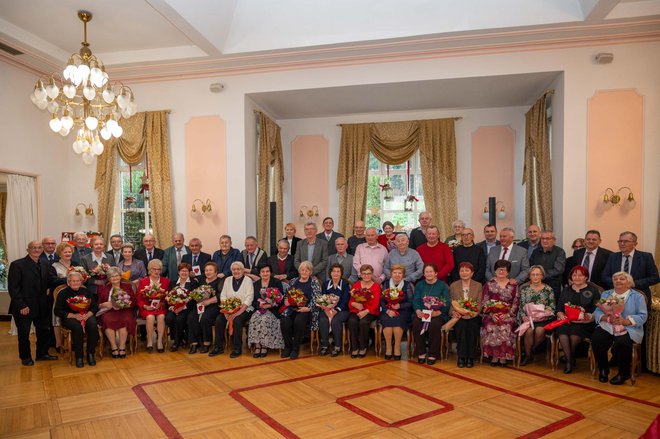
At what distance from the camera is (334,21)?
24.0 ft

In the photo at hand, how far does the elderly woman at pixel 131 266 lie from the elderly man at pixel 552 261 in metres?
5.68

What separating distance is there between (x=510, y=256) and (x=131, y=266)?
17.9 feet

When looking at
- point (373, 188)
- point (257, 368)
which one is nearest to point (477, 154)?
point (373, 188)

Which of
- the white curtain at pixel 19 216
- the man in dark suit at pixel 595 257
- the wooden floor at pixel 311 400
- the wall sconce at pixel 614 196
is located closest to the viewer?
the wooden floor at pixel 311 400

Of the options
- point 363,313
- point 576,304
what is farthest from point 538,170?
point 363,313

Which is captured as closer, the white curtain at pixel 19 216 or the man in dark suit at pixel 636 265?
the man in dark suit at pixel 636 265

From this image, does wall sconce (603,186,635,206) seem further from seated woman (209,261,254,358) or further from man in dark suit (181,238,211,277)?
man in dark suit (181,238,211,277)

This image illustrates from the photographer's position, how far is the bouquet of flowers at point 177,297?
21.0ft

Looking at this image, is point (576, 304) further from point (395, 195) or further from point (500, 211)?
point (395, 195)

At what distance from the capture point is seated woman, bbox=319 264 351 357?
6.20 m

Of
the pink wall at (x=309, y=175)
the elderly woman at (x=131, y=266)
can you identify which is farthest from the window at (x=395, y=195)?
the elderly woman at (x=131, y=266)

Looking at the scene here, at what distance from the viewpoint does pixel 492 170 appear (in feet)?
31.6

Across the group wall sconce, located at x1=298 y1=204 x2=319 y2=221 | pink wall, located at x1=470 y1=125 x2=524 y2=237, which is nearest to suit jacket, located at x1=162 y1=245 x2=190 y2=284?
wall sconce, located at x1=298 y1=204 x2=319 y2=221

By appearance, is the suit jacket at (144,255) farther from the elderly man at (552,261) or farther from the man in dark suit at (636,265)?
the man in dark suit at (636,265)
